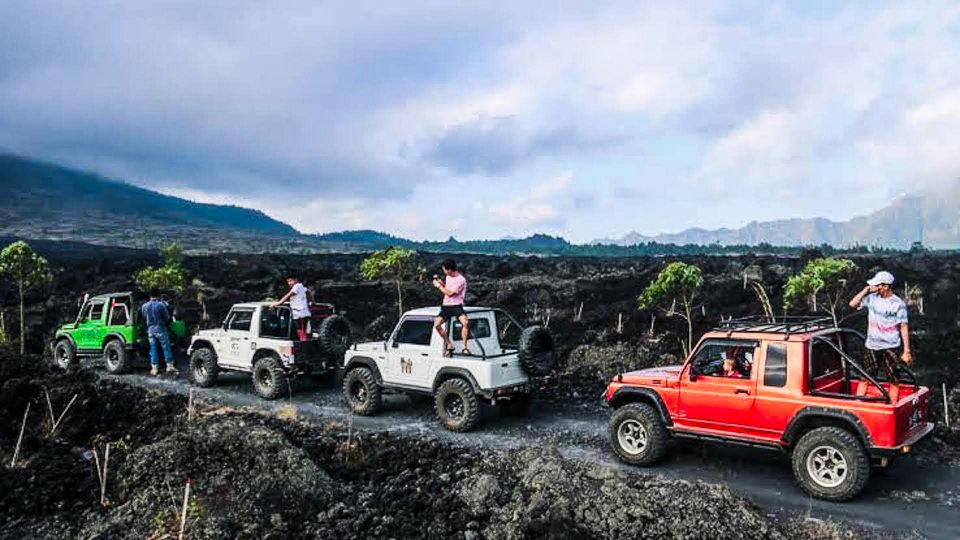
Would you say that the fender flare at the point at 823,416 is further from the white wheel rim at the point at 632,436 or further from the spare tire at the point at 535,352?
the spare tire at the point at 535,352

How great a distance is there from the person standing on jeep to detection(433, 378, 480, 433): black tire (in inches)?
348

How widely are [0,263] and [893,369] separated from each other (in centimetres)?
2427

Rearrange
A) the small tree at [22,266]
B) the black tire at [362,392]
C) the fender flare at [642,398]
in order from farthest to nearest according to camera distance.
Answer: the small tree at [22,266], the black tire at [362,392], the fender flare at [642,398]

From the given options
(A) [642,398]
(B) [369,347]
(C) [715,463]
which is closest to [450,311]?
(B) [369,347]

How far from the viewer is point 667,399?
347 inches

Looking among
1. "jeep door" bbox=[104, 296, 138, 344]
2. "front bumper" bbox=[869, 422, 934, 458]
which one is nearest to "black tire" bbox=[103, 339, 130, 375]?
"jeep door" bbox=[104, 296, 138, 344]

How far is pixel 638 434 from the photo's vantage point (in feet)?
29.9

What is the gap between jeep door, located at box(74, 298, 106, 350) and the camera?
56.1ft

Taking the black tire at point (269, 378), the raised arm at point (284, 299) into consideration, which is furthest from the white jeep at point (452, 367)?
the raised arm at point (284, 299)

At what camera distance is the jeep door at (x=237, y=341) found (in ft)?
46.7

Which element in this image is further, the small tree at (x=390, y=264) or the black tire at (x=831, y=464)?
the small tree at (x=390, y=264)

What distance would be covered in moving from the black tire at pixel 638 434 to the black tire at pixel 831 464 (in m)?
1.71

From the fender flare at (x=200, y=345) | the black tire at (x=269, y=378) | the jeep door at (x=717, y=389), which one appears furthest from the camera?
the fender flare at (x=200, y=345)

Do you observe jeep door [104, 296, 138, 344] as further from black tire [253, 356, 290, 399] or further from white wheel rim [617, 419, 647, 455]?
white wheel rim [617, 419, 647, 455]
